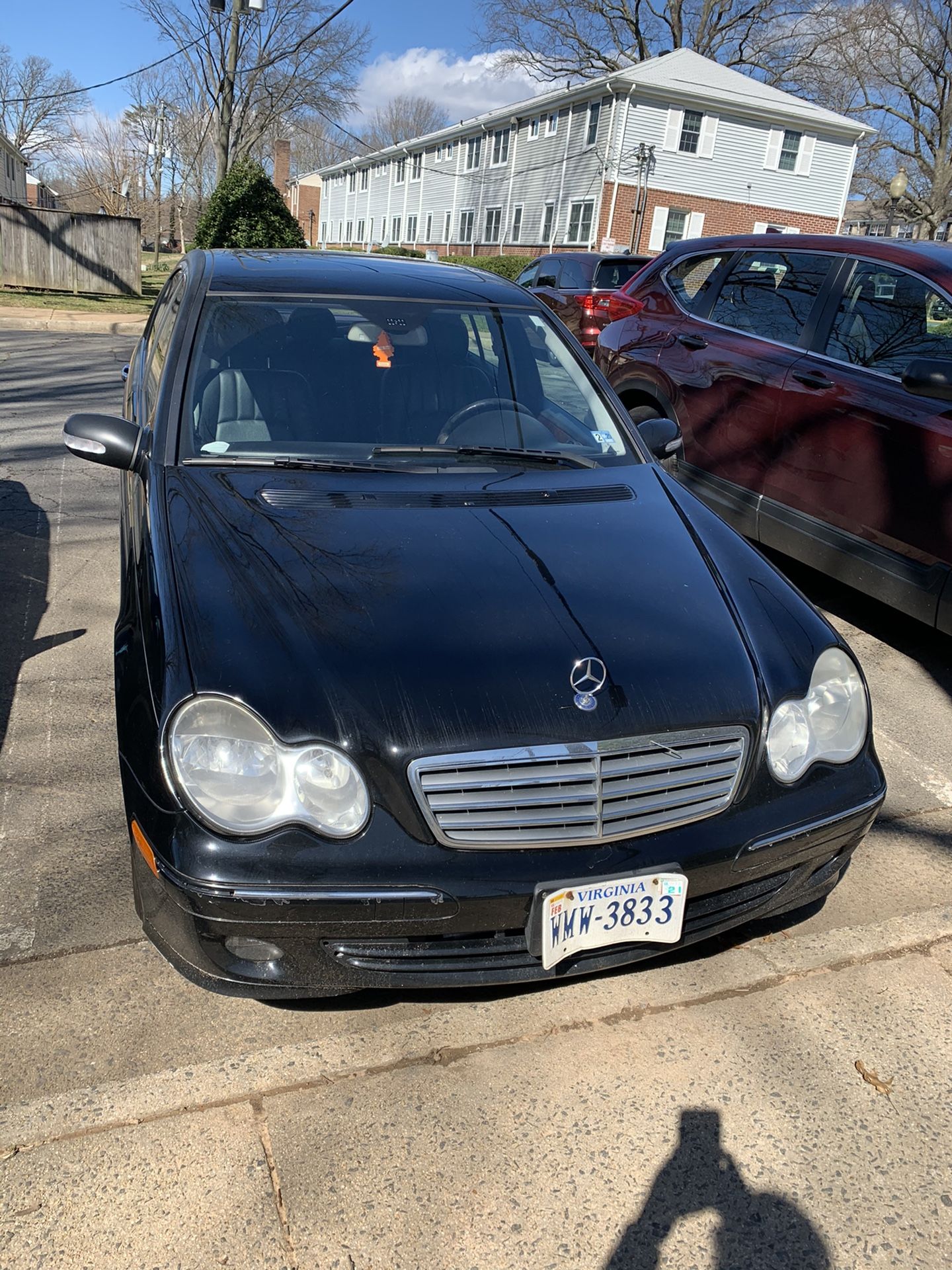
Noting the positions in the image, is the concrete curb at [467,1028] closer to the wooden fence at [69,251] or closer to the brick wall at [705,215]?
the wooden fence at [69,251]

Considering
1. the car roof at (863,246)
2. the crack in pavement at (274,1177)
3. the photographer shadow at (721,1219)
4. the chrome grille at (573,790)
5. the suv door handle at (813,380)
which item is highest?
the car roof at (863,246)

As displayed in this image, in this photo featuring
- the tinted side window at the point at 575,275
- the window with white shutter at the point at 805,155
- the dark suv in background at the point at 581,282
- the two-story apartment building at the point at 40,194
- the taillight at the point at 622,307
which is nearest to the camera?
the taillight at the point at 622,307

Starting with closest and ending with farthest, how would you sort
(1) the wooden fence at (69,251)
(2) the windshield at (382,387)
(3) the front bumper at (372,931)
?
(3) the front bumper at (372,931), (2) the windshield at (382,387), (1) the wooden fence at (69,251)

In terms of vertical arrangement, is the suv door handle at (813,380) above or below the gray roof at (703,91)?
below

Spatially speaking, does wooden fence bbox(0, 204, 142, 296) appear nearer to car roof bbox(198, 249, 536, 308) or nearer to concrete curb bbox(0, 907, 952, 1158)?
car roof bbox(198, 249, 536, 308)

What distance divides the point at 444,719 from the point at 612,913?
542 mm

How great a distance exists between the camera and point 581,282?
41.4 ft

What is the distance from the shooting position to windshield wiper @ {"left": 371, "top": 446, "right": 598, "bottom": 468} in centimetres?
310

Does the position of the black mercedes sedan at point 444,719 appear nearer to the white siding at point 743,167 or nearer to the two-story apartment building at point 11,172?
the white siding at point 743,167

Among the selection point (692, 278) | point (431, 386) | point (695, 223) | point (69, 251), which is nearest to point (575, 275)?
point (692, 278)

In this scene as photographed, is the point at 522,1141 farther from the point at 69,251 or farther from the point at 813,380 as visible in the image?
the point at 69,251

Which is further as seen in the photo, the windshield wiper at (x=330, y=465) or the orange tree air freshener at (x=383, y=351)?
the orange tree air freshener at (x=383, y=351)

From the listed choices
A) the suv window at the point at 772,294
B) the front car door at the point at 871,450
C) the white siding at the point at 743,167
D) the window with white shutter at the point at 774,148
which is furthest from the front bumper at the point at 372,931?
the window with white shutter at the point at 774,148

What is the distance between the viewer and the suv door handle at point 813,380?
466 cm
